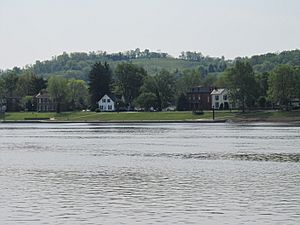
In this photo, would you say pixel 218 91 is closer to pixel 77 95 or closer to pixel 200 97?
pixel 200 97

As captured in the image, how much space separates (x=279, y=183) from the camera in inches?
1352

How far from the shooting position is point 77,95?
192 m

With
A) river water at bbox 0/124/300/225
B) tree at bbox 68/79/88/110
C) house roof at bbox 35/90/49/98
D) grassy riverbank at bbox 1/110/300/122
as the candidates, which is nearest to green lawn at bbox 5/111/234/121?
grassy riverbank at bbox 1/110/300/122

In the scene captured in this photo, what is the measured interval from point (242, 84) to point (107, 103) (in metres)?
45.5

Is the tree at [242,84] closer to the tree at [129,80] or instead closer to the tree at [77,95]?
the tree at [129,80]

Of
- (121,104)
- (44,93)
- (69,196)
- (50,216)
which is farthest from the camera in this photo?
(44,93)

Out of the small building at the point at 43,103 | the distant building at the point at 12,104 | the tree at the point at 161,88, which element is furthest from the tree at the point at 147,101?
the distant building at the point at 12,104

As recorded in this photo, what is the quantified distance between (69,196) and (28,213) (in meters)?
4.37

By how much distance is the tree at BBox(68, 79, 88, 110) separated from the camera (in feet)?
603

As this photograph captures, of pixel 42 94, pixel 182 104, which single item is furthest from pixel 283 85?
pixel 42 94

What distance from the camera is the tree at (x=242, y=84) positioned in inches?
5731

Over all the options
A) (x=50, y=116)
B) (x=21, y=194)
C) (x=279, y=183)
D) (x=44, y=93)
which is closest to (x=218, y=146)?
(x=279, y=183)

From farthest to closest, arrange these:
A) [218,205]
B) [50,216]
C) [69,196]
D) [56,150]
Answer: [56,150], [69,196], [218,205], [50,216]

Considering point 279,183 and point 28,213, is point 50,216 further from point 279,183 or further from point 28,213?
point 279,183
